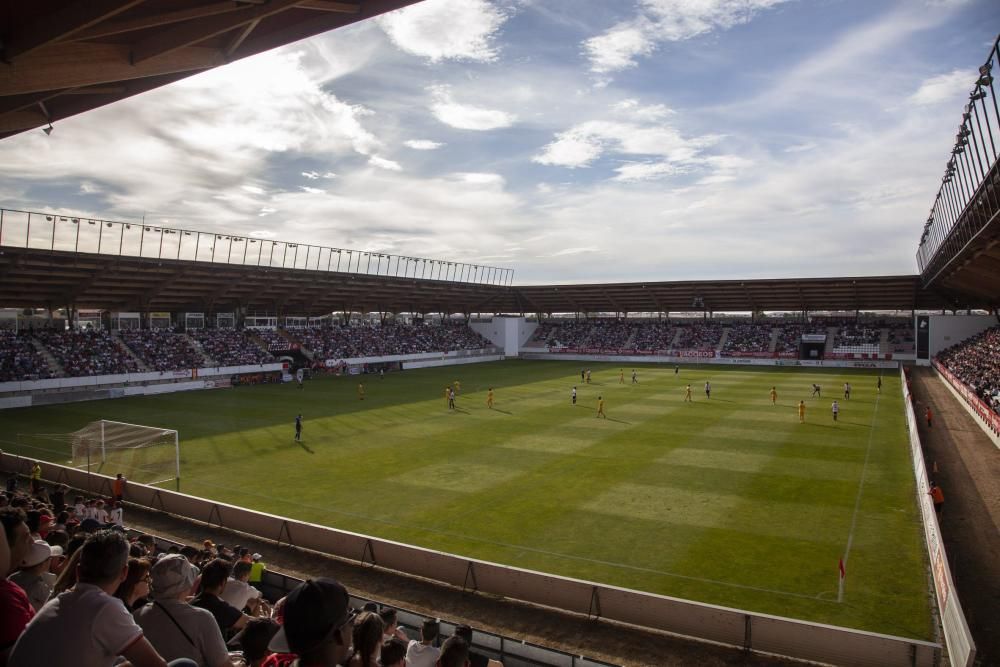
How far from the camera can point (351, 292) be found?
64.9m

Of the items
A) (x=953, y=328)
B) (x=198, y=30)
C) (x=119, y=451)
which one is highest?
(x=953, y=328)

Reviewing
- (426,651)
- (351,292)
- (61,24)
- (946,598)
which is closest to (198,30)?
(61,24)

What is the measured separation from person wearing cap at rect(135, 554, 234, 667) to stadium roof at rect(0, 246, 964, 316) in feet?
144

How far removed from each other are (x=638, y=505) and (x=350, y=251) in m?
53.5

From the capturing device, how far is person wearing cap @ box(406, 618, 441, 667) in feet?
18.9

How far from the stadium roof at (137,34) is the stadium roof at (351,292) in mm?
37918

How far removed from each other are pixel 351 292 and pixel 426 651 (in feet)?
201

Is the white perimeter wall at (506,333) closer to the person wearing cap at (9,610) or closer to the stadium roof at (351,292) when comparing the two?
the stadium roof at (351,292)

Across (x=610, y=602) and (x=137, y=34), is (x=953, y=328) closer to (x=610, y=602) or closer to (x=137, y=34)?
(x=610, y=602)

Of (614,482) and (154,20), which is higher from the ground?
(154,20)

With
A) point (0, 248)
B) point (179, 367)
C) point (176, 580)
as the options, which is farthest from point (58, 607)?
point (179, 367)

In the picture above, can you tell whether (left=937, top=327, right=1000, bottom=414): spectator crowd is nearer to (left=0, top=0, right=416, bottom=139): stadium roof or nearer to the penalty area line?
the penalty area line

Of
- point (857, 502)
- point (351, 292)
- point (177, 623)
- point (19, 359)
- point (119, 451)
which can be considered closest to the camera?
point (177, 623)

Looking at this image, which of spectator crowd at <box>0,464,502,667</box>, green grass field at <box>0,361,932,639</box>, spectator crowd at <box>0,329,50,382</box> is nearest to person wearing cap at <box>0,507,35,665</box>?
spectator crowd at <box>0,464,502,667</box>
